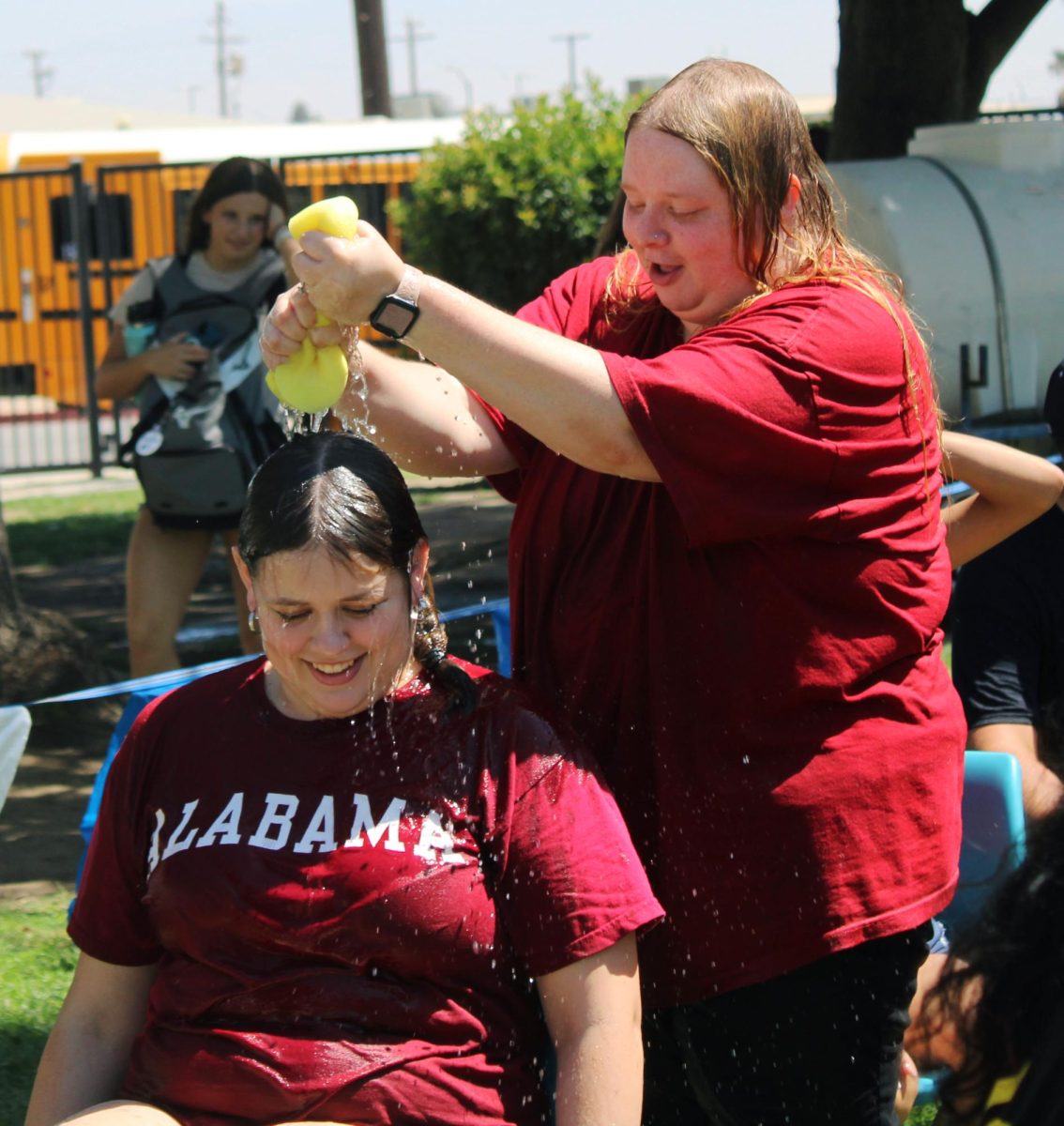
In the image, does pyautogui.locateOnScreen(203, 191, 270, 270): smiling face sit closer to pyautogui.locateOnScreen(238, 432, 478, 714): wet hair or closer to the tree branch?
pyautogui.locateOnScreen(238, 432, 478, 714): wet hair

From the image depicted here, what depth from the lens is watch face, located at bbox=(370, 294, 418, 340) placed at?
2.09 metres

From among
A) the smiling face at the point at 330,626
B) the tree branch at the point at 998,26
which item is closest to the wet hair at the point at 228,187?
the smiling face at the point at 330,626

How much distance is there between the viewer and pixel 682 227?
2225 millimetres

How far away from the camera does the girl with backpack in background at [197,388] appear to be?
5.11 metres

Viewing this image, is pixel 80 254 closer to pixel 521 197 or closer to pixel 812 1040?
pixel 521 197

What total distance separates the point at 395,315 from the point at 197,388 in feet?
10.4

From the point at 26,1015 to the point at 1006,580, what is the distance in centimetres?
248

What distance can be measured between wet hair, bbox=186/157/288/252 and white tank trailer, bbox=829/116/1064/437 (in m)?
3.06

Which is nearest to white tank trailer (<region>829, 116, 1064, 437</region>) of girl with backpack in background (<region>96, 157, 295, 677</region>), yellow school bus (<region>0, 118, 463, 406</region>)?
girl with backpack in background (<region>96, 157, 295, 677</region>)

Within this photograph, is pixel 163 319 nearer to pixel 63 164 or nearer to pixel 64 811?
pixel 64 811

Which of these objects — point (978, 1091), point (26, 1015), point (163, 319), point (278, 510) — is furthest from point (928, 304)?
point (978, 1091)

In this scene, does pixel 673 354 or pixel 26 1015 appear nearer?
pixel 673 354

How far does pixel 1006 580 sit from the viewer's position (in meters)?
3.66

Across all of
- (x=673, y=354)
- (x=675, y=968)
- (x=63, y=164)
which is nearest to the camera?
(x=673, y=354)
